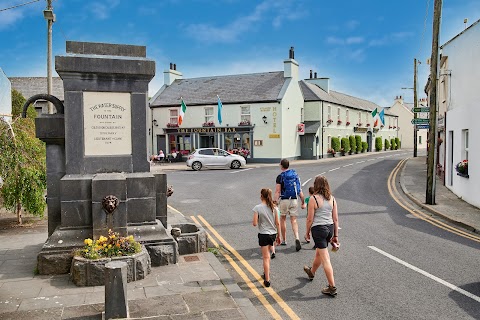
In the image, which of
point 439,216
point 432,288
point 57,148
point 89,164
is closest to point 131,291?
point 89,164

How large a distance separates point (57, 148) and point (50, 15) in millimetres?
10843

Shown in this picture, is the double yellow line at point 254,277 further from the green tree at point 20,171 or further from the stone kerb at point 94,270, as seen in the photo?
the green tree at point 20,171

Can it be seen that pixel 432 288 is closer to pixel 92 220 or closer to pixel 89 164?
pixel 92 220

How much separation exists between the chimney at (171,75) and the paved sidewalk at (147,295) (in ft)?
130

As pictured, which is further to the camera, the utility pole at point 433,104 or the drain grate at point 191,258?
the utility pole at point 433,104

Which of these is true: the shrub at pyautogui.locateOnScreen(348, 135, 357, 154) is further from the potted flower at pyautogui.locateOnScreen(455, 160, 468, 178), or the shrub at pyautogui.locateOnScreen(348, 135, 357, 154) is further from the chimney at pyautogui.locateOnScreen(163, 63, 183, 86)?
the potted flower at pyautogui.locateOnScreen(455, 160, 468, 178)

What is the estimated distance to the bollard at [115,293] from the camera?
5.28 meters

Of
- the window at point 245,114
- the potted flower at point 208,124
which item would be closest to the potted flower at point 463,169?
the window at point 245,114

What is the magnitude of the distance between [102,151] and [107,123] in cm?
55

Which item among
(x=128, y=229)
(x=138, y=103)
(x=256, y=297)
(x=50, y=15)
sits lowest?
(x=256, y=297)

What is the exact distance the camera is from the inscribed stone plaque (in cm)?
802

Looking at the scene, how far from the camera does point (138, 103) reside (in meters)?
8.27

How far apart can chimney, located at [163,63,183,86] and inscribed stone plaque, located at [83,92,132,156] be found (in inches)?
1521

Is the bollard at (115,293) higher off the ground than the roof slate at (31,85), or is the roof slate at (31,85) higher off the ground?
the roof slate at (31,85)
